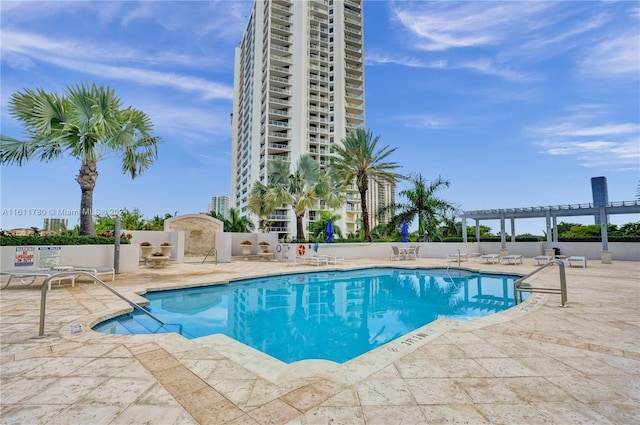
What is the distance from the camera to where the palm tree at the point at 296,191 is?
18758 mm

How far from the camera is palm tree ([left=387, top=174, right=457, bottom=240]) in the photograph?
20453 mm

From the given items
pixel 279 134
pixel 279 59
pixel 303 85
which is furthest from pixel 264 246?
pixel 279 59

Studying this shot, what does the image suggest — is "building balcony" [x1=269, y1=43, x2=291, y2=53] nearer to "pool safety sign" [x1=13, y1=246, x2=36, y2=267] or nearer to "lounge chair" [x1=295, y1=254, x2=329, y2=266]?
"lounge chair" [x1=295, y1=254, x2=329, y2=266]

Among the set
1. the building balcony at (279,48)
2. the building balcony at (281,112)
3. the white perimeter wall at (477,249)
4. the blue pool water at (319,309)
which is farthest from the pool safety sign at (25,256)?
the building balcony at (279,48)

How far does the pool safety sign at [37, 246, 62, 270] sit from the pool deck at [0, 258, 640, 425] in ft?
16.7

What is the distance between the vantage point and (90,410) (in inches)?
84.4

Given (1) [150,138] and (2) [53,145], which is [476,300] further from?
(2) [53,145]

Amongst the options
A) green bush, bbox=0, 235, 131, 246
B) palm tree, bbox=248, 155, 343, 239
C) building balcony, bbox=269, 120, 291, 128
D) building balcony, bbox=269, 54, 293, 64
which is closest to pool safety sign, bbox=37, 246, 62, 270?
green bush, bbox=0, 235, 131, 246

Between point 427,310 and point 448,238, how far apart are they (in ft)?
49.7

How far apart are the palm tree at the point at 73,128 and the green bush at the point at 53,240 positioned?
70 centimetres

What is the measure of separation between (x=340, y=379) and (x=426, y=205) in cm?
1942

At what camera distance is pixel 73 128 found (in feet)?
30.5

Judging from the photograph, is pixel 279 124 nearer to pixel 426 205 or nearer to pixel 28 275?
pixel 426 205

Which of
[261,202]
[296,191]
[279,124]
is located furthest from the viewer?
[279,124]
